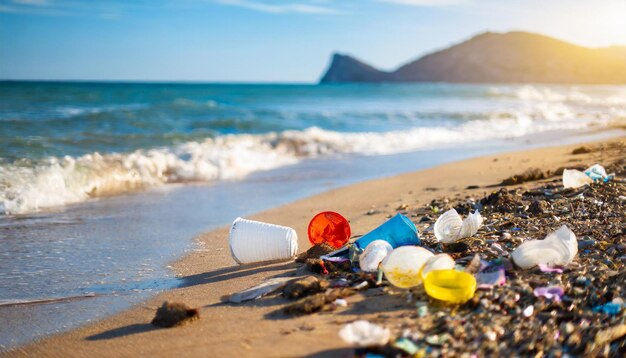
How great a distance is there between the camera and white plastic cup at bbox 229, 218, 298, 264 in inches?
170

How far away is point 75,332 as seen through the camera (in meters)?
3.26

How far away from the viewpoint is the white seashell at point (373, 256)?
12.2 ft

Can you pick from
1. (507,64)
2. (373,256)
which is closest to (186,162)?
(373,256)

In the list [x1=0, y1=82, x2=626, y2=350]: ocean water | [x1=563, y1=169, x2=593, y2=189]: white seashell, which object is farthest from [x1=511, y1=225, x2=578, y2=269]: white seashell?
[x1=563, y1=169, x2=593, y2=189]: white seashell

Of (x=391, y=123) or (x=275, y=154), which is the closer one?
(x=275, y=154)

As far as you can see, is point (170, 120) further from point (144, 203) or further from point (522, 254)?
point (522, 254)

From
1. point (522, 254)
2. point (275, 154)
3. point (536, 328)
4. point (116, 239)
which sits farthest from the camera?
point (275, 154)

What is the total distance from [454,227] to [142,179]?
5.94 meters

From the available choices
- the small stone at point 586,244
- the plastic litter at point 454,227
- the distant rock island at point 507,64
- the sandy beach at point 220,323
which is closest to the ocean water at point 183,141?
the sandy beach at point 220,323

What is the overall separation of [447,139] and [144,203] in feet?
34.6

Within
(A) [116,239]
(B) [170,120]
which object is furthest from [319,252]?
(B) [170,120]

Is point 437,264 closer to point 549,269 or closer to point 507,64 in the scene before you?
point 549,269

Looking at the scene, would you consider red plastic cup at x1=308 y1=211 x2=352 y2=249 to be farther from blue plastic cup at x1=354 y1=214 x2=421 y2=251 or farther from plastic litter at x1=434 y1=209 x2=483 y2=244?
plastic litter at x1=434 y1=209 x2=483 y2=244

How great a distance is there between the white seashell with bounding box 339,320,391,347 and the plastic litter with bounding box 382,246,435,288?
0.74m
